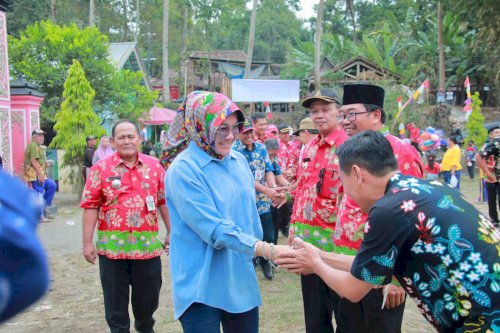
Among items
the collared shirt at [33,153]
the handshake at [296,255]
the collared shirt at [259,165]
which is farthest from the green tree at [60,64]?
the handshake at [296,255]

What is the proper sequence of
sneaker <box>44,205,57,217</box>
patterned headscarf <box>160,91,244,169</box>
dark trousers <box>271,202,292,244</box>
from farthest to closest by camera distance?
sneaker <box>44,205,57,217</box> → dark trousers <box>271,202,292,244</box> → patterned headscarf <box>160,91,244,169</box>

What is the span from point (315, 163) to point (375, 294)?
1267 mm

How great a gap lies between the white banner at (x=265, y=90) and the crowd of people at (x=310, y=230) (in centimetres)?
1695

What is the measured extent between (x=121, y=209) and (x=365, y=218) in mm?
2166

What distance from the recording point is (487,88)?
94.8 ft

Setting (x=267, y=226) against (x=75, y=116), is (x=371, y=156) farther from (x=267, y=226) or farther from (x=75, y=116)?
(x=75, y=116)

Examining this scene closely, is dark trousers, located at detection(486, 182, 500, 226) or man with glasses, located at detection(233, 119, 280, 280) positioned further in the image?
dark trousers, located at detection(486, 182, 500, 226)

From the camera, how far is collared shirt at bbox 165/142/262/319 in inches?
114

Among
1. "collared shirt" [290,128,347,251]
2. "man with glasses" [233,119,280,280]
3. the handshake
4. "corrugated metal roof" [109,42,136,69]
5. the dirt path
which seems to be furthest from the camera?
"corrugated metal roof" [109,42,136,69]

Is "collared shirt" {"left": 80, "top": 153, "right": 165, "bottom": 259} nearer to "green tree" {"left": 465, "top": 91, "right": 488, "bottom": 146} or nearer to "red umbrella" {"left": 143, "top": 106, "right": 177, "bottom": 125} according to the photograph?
"green tree" {"left": 465, "top": 91, "right": 488, "bottom": 146}

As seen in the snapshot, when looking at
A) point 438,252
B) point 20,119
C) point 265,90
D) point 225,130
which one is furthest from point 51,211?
point 438,252

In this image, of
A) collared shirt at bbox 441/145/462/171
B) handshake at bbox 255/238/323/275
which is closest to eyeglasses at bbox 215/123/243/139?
handshake at bbox 255/238/323/275

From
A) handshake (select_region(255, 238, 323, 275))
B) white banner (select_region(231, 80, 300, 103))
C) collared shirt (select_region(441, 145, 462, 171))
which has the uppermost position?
white banner (select_region(231, 80, 300, 103))

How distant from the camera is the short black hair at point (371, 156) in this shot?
2477 millimetres
